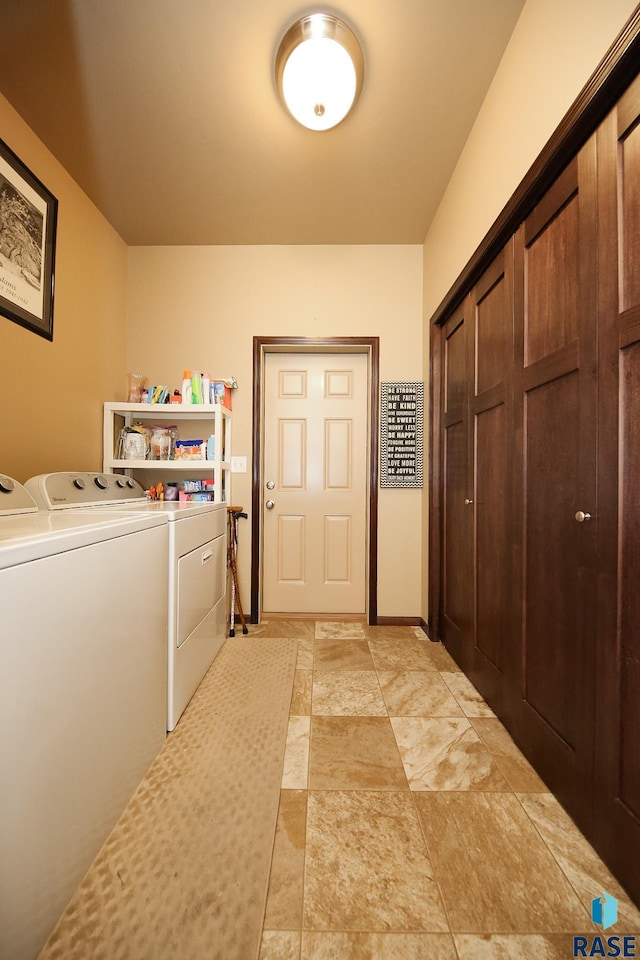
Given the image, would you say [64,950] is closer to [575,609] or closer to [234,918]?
[234,918]

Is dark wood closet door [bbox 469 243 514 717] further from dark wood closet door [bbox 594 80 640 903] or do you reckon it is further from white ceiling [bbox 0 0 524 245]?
white ceiling [bbox 0 0 524 245]

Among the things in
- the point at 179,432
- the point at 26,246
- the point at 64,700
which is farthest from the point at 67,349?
the point at 64,700

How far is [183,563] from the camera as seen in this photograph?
57.6 inches

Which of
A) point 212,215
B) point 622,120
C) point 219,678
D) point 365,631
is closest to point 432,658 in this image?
point 365,631

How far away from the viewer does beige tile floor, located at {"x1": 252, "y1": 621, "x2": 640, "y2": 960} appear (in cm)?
76

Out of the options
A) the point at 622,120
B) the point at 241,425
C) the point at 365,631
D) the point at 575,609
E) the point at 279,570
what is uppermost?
the point at 622,120

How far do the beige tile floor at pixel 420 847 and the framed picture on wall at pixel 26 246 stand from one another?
7.04 feet

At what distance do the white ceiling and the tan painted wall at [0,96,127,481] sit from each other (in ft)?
0.41

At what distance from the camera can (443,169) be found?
190 cm

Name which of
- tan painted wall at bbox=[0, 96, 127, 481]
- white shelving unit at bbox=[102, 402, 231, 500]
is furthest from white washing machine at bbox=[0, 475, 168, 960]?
white shelving unit at bbox=[102, 402, 231, 500]

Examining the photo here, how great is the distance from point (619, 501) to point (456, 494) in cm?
111

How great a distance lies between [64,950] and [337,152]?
283 cm

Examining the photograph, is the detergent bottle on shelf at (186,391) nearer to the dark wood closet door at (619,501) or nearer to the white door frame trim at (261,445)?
the white door frame trim at (261,445)

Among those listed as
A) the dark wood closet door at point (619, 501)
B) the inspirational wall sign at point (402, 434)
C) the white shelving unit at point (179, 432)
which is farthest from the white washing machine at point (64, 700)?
the inspirational wall sign at point (402, 434)
